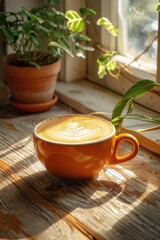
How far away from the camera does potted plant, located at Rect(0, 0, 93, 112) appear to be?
121 cm

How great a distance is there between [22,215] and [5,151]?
0.84ft

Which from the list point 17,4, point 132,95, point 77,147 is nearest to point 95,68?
point 17,4

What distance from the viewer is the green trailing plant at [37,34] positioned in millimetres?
1178

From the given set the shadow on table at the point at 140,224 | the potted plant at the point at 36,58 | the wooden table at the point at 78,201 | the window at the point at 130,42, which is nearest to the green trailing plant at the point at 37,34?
the potted plant at the point at 36,58

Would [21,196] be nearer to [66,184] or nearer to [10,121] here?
[66,184]

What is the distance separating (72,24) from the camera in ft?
4.04

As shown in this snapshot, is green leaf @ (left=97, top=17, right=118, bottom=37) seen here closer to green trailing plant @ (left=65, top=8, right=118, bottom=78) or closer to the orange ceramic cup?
green trailing plant @ (left=65, top=8, right=118, bottom=78)

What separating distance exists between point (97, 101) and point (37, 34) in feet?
0.72

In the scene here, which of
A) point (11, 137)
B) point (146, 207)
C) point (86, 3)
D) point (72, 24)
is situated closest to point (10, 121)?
point (11, 137)

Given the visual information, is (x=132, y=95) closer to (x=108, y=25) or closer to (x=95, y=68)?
(x=108, y=25)

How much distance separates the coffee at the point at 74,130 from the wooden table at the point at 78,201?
0.31 feet

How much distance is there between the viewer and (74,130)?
958 mm

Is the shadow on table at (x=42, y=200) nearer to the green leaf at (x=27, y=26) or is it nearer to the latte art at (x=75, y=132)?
the latte art at (x=75, y=132)

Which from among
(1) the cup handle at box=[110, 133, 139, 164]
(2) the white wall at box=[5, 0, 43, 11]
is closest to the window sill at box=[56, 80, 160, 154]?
(1) the cup handle at box=[110, 133, 139, 164]
